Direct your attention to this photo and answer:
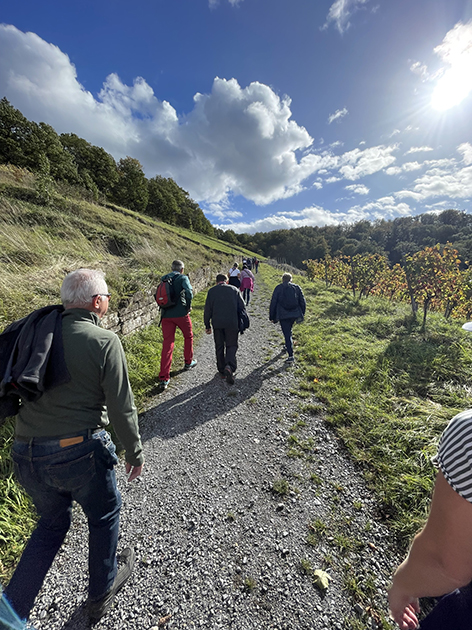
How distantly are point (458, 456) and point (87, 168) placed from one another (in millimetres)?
43980

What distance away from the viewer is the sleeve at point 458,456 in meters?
0.76

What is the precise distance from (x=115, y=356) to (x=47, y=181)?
1293 centimetres

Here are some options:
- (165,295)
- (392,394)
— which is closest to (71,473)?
(165,295)

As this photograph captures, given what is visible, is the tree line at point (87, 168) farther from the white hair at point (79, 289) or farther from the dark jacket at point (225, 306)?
the white hair at point (79, 289)

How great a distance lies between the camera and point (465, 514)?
77 cm

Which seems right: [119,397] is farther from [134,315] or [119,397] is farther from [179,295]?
[134,315]

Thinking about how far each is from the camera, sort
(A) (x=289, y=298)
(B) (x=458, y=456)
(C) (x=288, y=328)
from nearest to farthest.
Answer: (B) (x=458, y=456)
(A) (x=289, y=298)
(C) (x=288, y=328)

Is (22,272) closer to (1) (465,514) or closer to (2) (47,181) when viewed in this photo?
(1) (465,514)

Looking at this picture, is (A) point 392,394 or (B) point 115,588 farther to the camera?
(A) point 392,394

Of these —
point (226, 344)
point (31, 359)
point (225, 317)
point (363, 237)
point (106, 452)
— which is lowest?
point (226, 344)

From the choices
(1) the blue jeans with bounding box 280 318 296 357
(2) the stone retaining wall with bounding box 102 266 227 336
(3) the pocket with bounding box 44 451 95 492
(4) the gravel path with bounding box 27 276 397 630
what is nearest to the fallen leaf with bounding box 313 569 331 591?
(4) the gravel path with bounding box 27 276 397 630

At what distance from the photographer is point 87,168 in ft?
106

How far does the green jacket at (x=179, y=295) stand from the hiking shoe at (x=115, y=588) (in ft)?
11.3

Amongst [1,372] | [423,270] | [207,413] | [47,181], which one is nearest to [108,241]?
[47,181]
